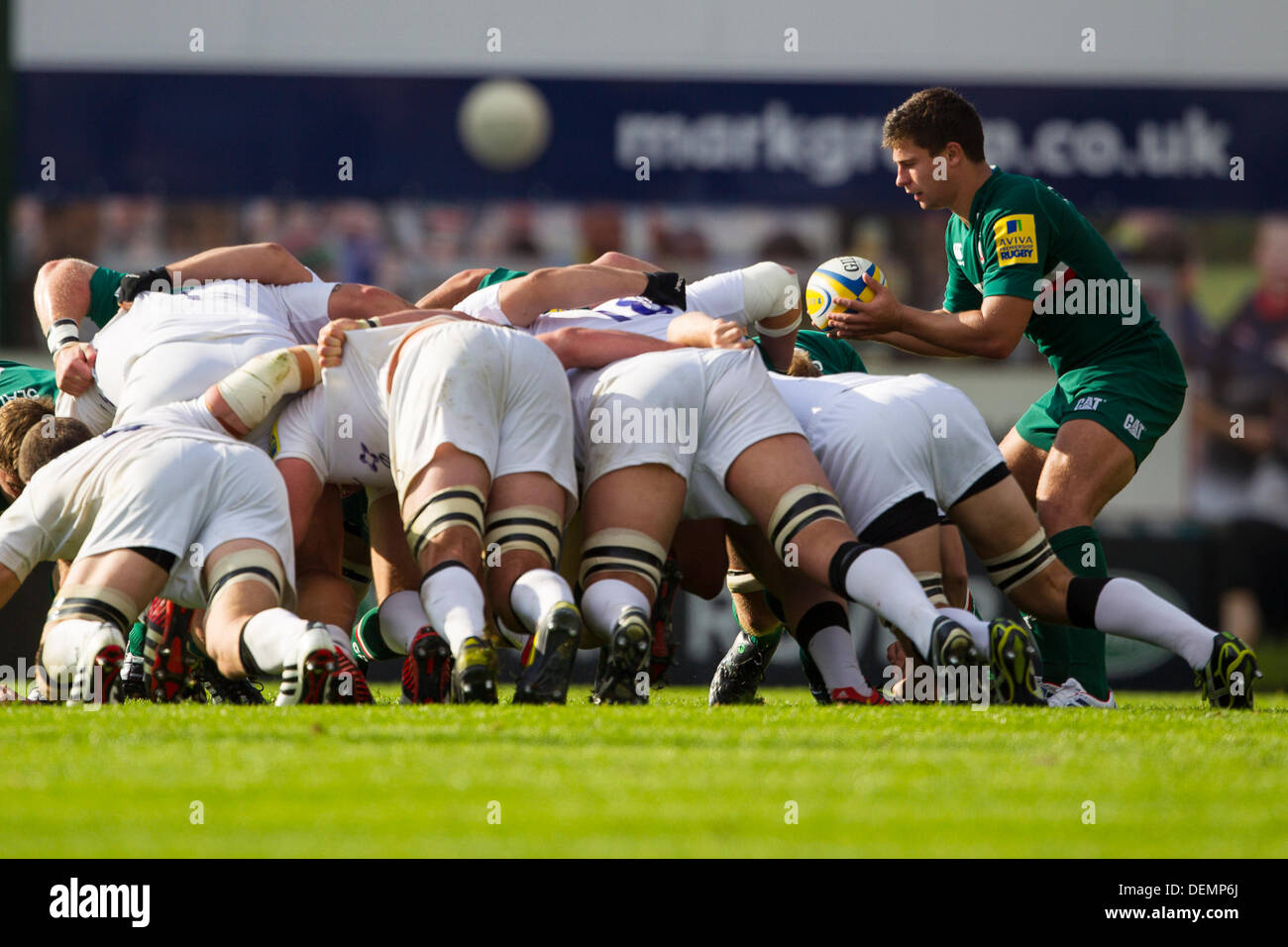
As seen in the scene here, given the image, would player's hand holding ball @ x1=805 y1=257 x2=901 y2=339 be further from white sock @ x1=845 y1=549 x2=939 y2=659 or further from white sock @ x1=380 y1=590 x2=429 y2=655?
white sock @ x1=380 y1=590 x2=429 y2=655

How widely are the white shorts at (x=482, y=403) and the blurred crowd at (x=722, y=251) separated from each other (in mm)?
12514

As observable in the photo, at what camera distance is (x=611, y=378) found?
560cm

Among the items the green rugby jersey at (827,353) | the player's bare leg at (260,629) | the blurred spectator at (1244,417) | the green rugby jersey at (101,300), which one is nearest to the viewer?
the player's bare leg at (260,629)

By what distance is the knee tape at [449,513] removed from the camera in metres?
5.11

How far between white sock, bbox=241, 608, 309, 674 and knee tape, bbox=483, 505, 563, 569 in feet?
2.28

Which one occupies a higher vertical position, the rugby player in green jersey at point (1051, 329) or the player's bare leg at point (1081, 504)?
the rugby player in green jersey at point (1051, 329)

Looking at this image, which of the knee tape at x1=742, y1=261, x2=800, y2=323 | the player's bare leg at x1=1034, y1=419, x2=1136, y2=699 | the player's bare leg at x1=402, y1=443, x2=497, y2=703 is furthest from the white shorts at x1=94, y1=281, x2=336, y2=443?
the player's bare leg at x1=1034, y1=419, x2=1136, y2=699

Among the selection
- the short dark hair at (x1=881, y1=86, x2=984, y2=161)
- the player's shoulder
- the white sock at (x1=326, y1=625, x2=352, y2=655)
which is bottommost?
the white sock at (x1=326, y1=625, x2=352, y2=655)

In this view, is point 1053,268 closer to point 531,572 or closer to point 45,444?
point 531,572

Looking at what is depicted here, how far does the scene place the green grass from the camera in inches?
111

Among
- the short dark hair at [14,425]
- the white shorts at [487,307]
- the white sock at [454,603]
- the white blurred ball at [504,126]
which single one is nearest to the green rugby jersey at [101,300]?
the short dark hair at [14,425]

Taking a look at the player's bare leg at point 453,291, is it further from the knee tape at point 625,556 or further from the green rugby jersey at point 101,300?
the knee tape at point 625,556

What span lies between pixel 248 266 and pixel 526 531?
2400 mm
